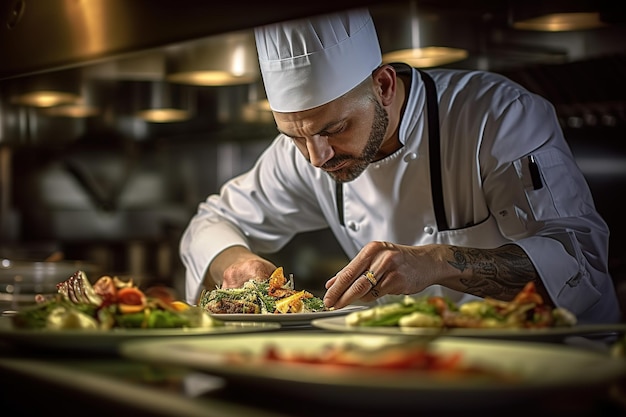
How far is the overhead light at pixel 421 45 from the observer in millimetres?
3945

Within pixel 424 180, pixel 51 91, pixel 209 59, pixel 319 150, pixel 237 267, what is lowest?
pixel 237 267

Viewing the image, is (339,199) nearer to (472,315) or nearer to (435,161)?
(435,161)

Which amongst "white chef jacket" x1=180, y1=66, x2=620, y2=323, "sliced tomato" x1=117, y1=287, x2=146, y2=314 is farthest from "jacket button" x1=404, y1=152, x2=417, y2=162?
"sliced tomato" x1=117, y1=287, x2=146, y2=314

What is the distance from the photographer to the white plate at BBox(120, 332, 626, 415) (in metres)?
0.74

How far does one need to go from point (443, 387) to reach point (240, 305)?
43.2 inches

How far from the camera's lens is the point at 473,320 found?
1.28 m

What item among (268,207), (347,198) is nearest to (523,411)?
(347,198)

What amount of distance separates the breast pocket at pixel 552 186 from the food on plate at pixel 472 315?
93 cm

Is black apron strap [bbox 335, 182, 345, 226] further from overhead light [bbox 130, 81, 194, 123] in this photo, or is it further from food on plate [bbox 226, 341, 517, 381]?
overhead light [bbox 130, 81, 194, 123]

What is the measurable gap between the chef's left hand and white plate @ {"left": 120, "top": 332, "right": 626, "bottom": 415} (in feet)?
2.43

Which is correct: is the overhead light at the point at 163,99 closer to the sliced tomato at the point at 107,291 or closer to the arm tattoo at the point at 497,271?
the arm tattoo at the point at 497,271

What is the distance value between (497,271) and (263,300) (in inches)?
22.4

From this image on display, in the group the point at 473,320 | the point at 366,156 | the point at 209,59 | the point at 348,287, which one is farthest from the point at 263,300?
the point at 209,59

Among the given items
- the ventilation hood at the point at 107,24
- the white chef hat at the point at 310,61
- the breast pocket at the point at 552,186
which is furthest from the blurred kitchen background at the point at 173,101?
the breast pocket at the point at 552,186
